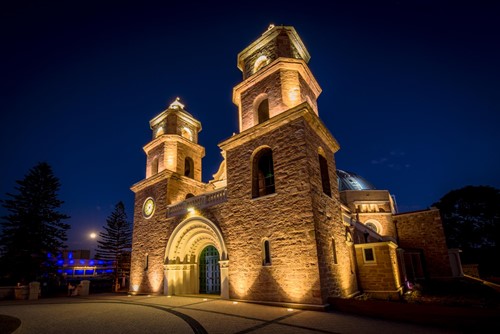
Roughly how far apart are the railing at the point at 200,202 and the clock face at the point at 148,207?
5.81 ft

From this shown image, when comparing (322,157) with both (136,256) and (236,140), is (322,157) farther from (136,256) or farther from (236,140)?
(136,256)

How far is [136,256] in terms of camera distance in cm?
1551

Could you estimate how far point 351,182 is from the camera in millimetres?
27312

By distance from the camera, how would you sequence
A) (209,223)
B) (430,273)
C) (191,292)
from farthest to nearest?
(430,273), (191,292), (209,223)

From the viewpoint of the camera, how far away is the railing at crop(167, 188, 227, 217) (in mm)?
11898

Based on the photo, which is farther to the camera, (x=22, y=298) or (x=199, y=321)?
(x=22, y=298)

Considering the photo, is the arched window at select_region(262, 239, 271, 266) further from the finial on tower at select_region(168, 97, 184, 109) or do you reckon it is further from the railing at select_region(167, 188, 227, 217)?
the finial on tower at select_region(168, 97, 184, 109)

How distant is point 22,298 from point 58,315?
8.79 m

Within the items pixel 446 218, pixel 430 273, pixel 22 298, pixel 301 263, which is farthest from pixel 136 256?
pixel 446 218

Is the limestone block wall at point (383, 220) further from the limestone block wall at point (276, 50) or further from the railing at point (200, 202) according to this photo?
the limestone block wall at point (276, 50)

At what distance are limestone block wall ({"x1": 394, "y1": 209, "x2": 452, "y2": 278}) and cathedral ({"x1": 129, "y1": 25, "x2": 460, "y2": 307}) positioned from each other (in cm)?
775

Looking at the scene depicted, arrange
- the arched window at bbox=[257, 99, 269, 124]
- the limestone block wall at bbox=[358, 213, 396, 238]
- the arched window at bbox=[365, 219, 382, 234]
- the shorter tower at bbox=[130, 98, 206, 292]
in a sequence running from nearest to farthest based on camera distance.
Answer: the arched window at bbox=[257, 99, 269, 124]
the shorter tower at bbox=[130, 98, 206, 292]
the limestone block wall at bbox=[358, 213, 396, 238]
the arched window at bbox=[365, 219, 382, 234]

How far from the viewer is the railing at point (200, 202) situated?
11.9 m

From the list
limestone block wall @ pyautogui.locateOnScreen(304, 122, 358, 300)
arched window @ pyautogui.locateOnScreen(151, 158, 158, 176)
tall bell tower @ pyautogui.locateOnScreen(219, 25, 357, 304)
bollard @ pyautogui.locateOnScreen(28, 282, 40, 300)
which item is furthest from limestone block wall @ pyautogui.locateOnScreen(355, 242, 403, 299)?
bollard @ pyautogui.locateOnScreen(28, 282, 40, 300)
